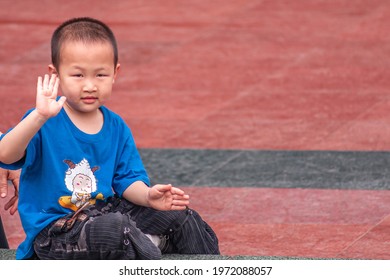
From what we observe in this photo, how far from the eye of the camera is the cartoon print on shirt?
13.5 feet

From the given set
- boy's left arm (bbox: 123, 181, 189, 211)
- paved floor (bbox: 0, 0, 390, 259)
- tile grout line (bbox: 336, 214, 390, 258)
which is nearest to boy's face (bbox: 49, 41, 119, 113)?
boy's left arm (bbox: 123, 181, 189, 211)

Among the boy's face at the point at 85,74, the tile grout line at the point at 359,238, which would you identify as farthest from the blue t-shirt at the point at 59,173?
the tile grout line at the point at 359,238

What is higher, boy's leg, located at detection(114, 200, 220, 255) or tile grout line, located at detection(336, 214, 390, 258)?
boy's leg, located at detection(114, 200, 220, 255)

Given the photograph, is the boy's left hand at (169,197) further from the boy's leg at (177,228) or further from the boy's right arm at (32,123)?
the boy's right arm at (32,123)

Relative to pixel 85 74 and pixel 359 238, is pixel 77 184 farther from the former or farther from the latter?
pixel 359 238

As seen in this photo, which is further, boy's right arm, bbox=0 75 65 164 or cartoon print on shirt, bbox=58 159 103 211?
cartoon print on shirt, bbox=58 159 103 211

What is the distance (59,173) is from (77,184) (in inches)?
3.1

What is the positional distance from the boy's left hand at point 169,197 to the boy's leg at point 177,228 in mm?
238

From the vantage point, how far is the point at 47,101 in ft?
12.6

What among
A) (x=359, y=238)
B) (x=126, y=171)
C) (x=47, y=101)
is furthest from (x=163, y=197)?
(x=359, y=238)

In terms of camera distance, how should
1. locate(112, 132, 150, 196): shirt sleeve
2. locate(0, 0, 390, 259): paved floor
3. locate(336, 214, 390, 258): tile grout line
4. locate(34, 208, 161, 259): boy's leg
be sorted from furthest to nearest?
locate(0, 0, 390, 259): paved floor, locate(336, 214, 390, 258): tile grout line, locate(112, 132, 150, 196): shirt sleeve, locate(34, 208, 161, 259): boy's leg

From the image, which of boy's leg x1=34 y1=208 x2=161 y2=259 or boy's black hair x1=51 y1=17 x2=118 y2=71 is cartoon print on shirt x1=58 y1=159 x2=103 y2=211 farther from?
boy's black hair x1=51 y1=17 x2=118 y2=71

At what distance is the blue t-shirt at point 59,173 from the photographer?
409cm

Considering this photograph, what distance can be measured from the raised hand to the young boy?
16 mm
